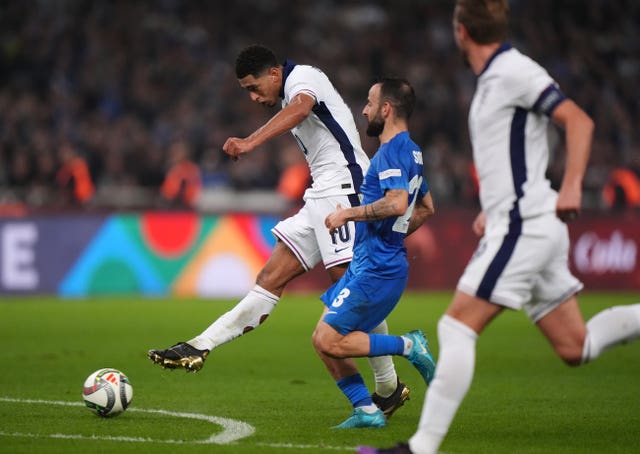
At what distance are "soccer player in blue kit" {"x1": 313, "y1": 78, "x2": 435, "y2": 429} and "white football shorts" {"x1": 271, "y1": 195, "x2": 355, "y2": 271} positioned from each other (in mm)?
606

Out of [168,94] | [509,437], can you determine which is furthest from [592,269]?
[509,437]

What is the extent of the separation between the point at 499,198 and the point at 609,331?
97 cm

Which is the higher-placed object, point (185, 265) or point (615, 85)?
point (615, 85)

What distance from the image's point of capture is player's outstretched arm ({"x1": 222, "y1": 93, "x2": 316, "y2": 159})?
704 cm

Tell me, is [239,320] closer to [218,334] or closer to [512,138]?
[218,334]

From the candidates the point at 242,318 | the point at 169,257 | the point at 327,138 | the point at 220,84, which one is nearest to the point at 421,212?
the point at 327,138

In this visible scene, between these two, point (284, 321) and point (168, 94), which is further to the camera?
point (168, 94)

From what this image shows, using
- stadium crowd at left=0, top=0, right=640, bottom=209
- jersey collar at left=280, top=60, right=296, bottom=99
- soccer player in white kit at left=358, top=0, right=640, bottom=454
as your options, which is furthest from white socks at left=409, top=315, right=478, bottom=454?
stadium crowd at left=0, top=0, right=640, bottom=209

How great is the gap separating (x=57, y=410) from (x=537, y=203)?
382cm

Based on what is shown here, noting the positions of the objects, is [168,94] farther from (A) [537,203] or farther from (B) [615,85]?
(A) [537,203]

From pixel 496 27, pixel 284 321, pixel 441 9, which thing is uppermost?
pixel 441 9

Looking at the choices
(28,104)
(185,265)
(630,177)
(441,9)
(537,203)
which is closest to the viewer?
(537,203)

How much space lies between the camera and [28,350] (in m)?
11.8

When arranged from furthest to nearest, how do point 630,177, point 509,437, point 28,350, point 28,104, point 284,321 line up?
point 28,104 → point 630,177 → point 284,321 → point 28,350 → point 509,437
